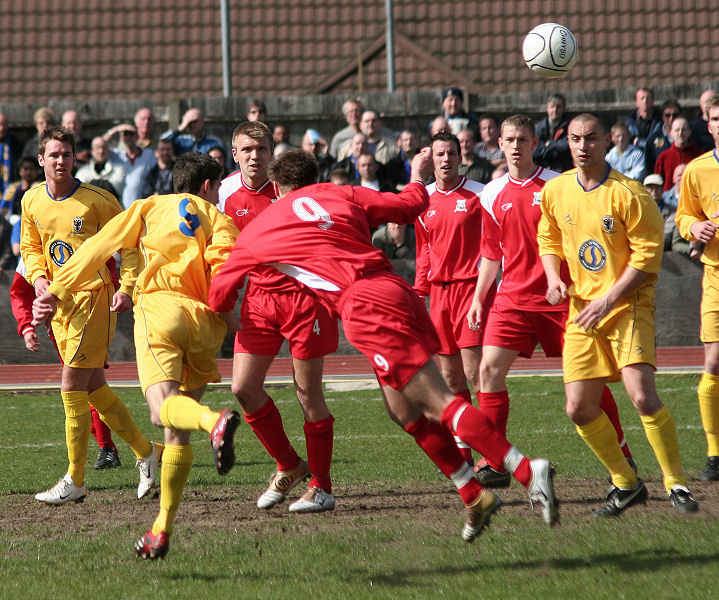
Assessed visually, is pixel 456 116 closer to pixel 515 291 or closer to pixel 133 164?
pixel 133 164

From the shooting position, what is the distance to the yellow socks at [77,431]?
22.6ft

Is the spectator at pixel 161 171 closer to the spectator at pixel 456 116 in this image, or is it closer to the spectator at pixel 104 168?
the spectator at pixel 104 168

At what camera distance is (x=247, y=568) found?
5.27m

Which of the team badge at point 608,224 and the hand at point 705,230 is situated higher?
the team badge at point 608,224

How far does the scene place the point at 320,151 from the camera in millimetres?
14625

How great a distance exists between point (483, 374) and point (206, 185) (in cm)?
223

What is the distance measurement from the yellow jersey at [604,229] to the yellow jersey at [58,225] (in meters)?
3.11

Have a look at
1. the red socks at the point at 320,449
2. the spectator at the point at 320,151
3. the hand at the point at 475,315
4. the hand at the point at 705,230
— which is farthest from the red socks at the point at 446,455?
the spectator at the point at 320,151

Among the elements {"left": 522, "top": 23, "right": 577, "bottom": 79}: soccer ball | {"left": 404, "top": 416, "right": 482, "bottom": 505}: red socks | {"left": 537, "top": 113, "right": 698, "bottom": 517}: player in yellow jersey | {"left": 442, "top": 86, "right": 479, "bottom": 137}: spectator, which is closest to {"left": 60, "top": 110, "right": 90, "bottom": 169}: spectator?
{"left": 442, "top": 86, "right": 479, "bottom": 137}: spectator

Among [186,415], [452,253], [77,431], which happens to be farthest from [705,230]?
[77,431]

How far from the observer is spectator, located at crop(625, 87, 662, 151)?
13883mm

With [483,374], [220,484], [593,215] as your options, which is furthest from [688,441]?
[220,484]

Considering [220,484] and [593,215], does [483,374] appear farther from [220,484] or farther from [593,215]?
[220,484]

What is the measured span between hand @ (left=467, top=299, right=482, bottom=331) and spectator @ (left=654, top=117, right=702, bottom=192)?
6726 mm
